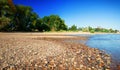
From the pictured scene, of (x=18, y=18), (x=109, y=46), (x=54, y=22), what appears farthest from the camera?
(x=54, y=22)

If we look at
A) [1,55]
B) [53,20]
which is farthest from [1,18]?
[53,20]

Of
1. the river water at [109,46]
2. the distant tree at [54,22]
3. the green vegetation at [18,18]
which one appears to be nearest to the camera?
the river water at [109,46]

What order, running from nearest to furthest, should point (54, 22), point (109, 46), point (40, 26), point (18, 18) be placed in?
point (109, 46), point (18, 18), point (40, 26), point (54, 22)

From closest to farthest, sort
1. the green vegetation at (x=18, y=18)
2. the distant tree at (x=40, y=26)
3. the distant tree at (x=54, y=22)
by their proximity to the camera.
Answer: the green vegetation at (x=18, y=18) → the distant tree at (x=40, y=26) → the distant tree at (x=54, y=22)

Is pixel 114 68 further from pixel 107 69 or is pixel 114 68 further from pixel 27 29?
pixel 27 29

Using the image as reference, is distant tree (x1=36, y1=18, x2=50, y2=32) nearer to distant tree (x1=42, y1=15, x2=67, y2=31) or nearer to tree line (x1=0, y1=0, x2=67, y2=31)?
tree line (x1=0, y1=0, x2=67, y2=31)

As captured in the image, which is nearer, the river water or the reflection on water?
the river water

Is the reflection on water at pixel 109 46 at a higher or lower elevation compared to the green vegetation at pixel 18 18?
lower

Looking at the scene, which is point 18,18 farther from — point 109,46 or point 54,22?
point 109,46

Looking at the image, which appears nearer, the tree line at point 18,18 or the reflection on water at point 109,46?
the reflection on water at point 109,46

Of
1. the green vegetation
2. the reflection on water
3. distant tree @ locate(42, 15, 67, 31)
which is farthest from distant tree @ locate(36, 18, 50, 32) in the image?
the reflection on water

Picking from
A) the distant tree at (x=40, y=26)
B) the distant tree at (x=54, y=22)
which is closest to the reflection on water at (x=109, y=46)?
the distant tree at (x=40, y=26)

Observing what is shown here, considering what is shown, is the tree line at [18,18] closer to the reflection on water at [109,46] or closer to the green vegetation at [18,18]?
the green vegetation at [18,18]

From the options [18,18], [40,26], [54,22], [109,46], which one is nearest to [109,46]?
[109,46]
